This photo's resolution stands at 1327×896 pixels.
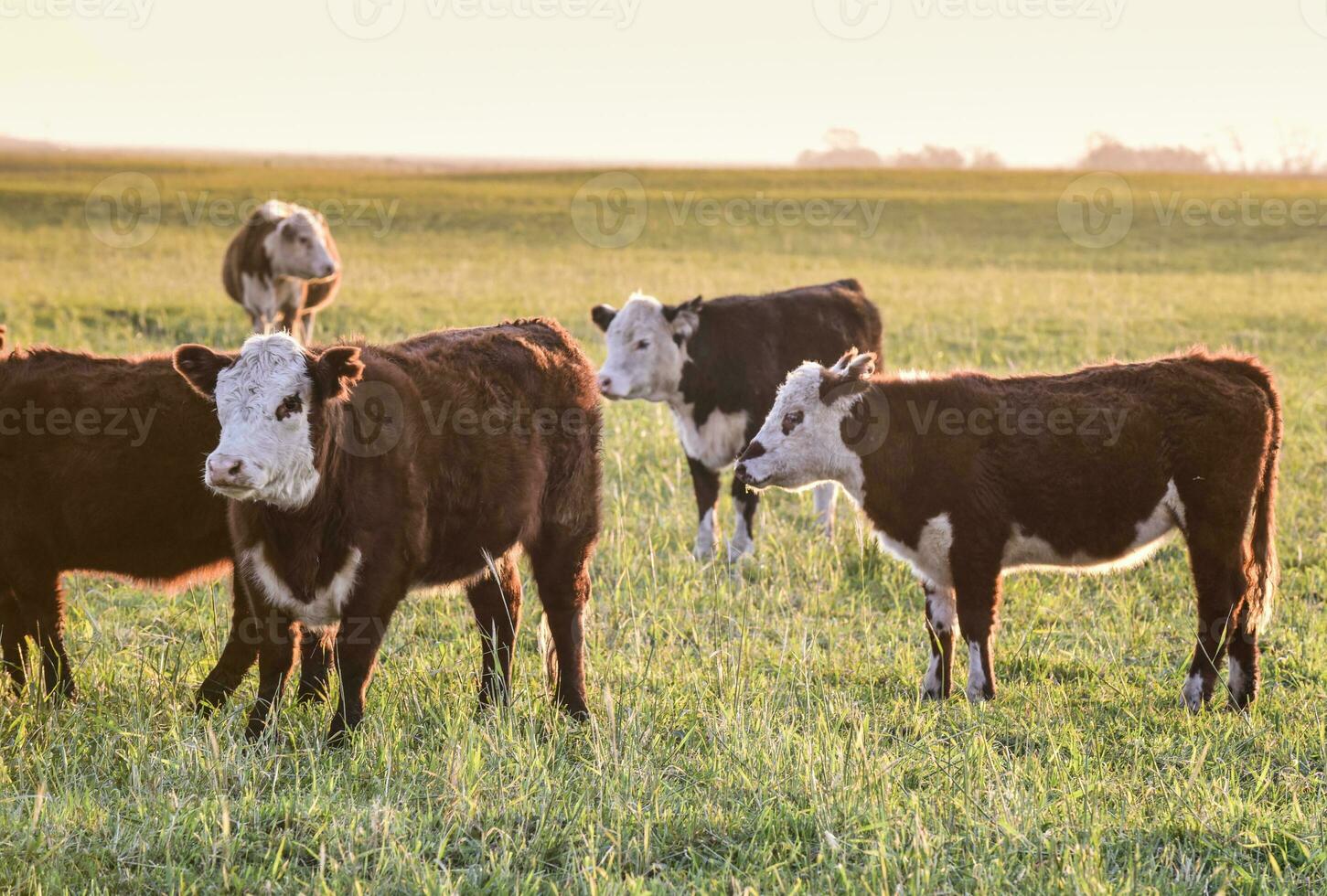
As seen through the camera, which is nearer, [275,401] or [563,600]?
[275,401]

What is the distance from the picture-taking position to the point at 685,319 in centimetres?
926

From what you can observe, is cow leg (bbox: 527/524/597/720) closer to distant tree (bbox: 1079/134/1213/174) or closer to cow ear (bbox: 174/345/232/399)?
cow ear (bbox: 174/345/232/399)

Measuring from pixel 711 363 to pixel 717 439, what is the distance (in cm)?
56

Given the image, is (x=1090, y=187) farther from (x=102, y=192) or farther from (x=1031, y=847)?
(x=1031, y=847)

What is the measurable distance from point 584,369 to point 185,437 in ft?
5.82

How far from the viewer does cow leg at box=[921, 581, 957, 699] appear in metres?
5.98

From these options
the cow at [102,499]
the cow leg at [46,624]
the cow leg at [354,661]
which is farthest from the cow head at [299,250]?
the cow leg at [354,661]

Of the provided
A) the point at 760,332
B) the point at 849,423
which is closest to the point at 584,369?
the point at 849,423

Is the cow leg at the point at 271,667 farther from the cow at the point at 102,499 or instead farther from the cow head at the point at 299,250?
the cow head at the point at 299,250

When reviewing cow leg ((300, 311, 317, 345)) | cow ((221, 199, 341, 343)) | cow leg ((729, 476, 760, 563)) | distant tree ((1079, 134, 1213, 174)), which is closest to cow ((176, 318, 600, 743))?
cow leg ((729, 476, 760, 563))

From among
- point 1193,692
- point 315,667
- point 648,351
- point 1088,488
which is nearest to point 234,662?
point 315,667

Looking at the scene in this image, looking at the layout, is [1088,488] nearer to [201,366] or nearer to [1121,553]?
[1121,553]

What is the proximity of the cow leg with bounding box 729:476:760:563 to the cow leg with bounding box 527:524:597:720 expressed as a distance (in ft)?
9.47

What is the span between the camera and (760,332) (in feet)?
31.0
